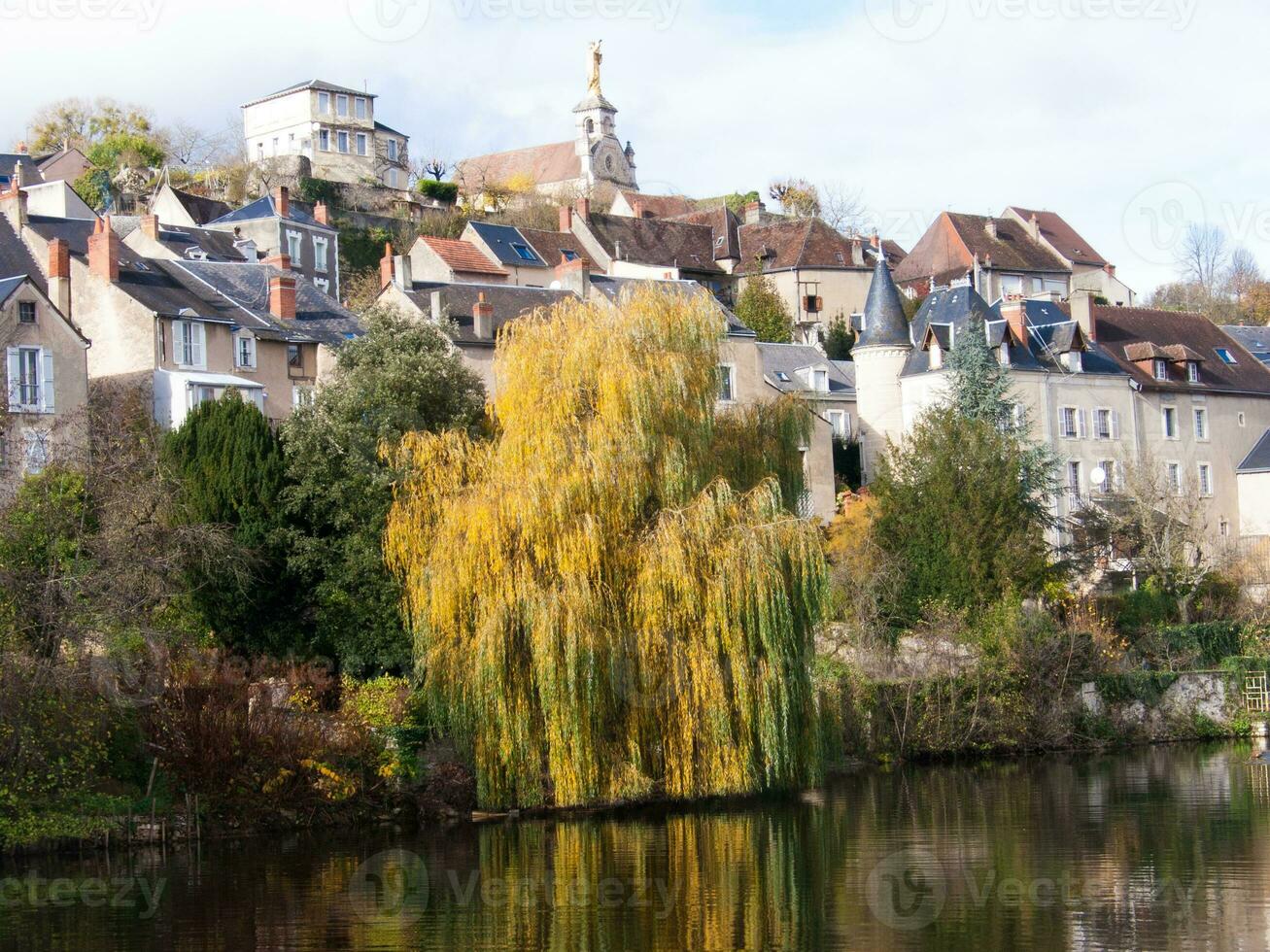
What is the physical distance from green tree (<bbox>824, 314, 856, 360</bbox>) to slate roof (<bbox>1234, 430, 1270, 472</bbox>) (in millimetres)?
16831

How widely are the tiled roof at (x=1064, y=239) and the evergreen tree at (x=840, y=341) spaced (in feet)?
59.3

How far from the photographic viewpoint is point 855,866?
22438 mm

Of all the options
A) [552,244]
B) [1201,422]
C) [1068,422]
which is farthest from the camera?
[552,244]

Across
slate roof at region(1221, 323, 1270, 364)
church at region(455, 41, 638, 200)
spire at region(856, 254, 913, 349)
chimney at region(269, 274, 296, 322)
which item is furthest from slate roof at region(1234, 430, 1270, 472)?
church at region(455, 41, 638, 200)

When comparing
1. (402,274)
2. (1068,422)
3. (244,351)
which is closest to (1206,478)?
(1068,422)

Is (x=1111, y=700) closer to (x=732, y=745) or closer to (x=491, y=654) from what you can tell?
(x=732, y=745)

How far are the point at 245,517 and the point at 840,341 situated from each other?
4243 cm

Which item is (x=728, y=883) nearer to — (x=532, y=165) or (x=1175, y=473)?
(x=1175, y=473)

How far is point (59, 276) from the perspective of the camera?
148 feet

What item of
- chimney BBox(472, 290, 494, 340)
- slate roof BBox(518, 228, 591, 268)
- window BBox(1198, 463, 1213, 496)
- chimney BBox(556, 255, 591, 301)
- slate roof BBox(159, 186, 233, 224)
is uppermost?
slate roof BBox(159, 186, 233, 224)

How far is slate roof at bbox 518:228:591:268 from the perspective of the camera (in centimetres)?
7262

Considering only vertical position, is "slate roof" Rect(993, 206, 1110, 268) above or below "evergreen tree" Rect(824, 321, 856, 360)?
above

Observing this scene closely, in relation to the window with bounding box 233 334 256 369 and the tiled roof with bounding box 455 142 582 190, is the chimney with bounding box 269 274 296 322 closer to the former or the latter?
the window with bounding box 233 334 256 369

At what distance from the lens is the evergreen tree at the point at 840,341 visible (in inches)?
2714
